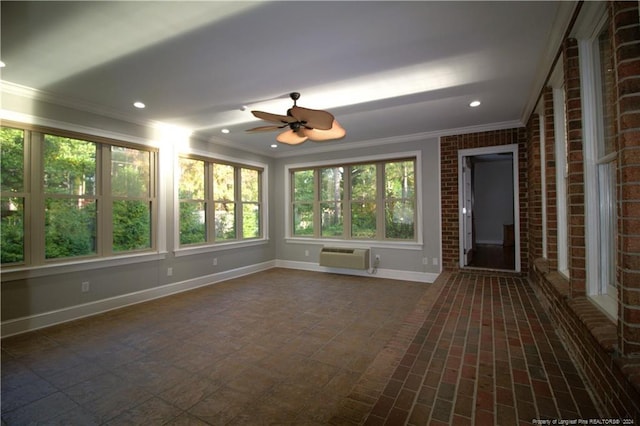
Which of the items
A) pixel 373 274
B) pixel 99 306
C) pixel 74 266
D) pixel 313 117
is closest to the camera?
pixel 313 117

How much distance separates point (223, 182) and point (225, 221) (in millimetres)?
768

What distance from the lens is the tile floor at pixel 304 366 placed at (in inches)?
64.8

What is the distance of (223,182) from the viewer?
5488 millimetres

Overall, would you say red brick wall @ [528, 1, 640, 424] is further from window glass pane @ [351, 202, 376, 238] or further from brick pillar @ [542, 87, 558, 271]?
window glass pane @ [351, 202, 376, 238]

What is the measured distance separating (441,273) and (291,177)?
380 cm

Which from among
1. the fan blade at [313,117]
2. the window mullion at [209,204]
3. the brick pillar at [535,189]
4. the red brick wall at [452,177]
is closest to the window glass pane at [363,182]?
the red brick wall at [452,177]

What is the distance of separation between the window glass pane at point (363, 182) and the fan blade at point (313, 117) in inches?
115

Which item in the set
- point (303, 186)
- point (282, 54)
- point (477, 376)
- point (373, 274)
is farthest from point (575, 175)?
point (303, 186)

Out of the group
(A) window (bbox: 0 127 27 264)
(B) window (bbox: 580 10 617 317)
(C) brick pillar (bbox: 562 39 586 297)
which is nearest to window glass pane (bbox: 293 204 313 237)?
(A) window (bbox: 0 127 27 264)

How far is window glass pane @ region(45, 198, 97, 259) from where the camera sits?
3307 millimetres

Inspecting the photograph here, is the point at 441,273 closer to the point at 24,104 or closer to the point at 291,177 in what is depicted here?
the point at 291,177

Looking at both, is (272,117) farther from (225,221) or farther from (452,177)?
(452,177)

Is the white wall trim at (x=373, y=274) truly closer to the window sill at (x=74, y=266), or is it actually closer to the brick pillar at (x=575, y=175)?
the window sill at (x=74, y=266)

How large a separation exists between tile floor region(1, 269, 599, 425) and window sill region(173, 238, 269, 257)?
1.04 meters
